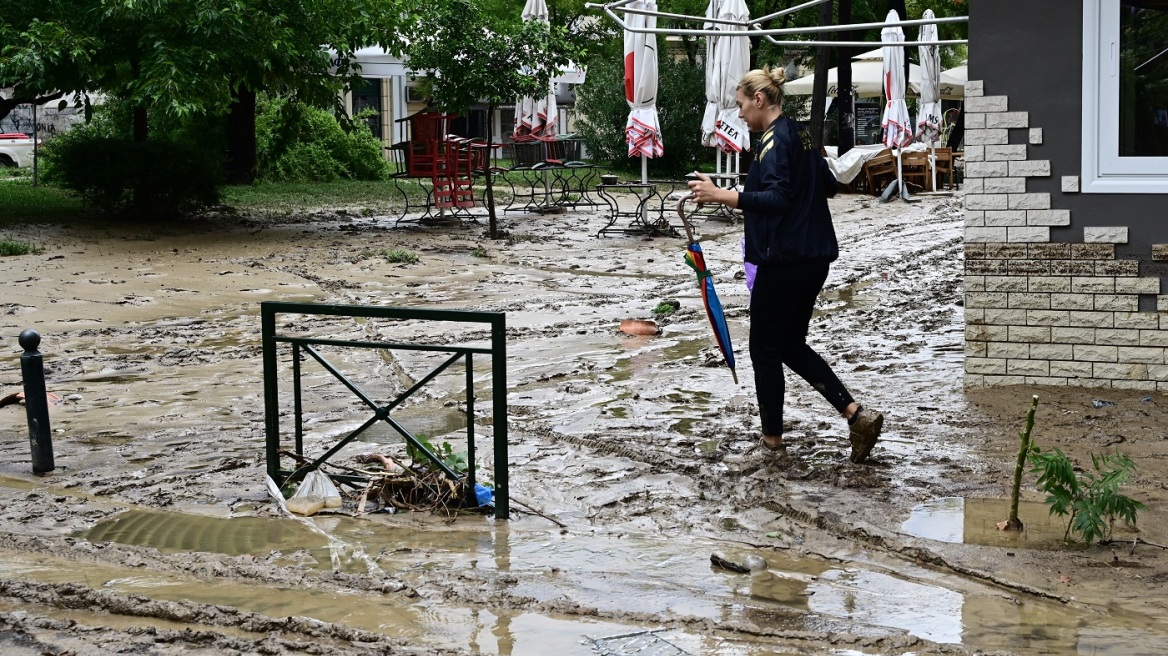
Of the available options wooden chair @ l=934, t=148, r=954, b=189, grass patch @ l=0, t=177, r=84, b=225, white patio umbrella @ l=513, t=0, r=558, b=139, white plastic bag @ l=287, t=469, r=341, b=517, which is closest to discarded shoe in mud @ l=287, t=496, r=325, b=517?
white plastic bag @ l=287, t=469, r=341, b=517

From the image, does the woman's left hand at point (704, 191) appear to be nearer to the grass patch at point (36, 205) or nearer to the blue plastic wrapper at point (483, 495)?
the blue plastic wrapper at point (483, 495)

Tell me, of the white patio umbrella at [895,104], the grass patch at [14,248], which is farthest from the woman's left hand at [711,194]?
the white patio umbrella at [895,104]

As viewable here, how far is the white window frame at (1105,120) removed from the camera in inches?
279

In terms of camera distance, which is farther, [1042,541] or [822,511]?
[822,511]

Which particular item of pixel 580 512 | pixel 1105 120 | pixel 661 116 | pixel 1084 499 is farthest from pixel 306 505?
pixel 661 116

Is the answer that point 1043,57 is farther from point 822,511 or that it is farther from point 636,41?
point 636,41

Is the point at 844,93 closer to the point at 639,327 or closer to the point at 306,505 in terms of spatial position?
the point at 639,327

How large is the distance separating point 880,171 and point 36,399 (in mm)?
20612

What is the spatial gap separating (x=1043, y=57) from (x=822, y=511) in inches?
136

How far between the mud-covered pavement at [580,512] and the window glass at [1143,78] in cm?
152

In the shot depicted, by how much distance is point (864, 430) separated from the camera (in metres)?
6.11

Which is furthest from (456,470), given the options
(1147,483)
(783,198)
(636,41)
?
(636,41)

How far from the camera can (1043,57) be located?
725 centimetres

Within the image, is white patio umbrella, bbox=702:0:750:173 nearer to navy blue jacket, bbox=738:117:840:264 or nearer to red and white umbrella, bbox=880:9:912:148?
red and white umbrella, bbox=880:9:912:148
